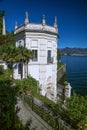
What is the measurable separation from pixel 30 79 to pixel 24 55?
157 inches

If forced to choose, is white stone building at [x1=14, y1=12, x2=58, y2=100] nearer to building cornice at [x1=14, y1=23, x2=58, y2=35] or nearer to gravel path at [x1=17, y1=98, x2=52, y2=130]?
building cornice at [x1=14, y1=23, x2=58, y2=35]

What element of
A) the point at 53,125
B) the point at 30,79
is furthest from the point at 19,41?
the point at 53,125

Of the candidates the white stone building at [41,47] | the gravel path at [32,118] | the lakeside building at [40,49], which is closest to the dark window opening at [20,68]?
the lakeside building at [40,49]

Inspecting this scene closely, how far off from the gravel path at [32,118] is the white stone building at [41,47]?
1135 centimetres

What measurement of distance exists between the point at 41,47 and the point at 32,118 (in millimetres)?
14929

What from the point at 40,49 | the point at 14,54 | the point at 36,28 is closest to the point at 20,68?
the point at 14,54

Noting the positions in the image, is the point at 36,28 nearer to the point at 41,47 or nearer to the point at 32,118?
the point at 41,47

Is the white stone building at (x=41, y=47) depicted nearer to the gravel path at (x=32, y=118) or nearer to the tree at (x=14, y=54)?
the tree at (x=14, y=54)

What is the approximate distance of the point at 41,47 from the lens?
90.7ft

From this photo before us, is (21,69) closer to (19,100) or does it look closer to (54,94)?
(54,94)

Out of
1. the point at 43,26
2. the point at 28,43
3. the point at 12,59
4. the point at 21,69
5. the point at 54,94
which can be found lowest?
the point at 54,94

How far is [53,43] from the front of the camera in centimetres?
2978

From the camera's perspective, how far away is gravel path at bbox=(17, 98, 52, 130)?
13.4 meters

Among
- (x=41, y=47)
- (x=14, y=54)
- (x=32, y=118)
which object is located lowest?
(x=32, y=118)
